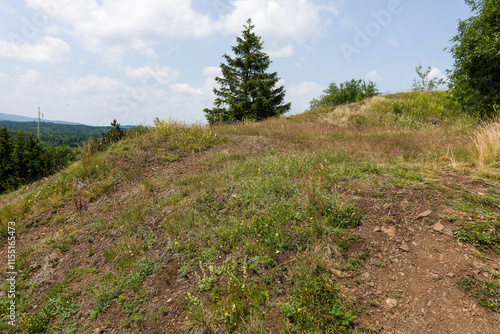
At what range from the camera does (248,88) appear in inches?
861

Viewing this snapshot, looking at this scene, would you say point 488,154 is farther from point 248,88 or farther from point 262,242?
point 248,88

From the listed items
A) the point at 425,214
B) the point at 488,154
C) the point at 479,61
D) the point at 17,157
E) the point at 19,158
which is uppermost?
the point at 479,61

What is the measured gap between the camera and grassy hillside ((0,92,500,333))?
2.80 metres

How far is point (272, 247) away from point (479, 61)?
1347 centimetres

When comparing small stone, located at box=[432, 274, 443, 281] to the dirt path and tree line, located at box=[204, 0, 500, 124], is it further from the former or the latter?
tree line, located at box=[204, 0, 500, 124]

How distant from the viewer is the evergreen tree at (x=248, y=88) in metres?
21.1

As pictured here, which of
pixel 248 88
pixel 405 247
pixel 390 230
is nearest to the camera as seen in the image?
pixel 405 247

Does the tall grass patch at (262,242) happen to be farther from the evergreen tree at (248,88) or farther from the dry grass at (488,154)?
the evergreen tree at (248,88)

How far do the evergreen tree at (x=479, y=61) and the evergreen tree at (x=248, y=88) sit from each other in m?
12.3

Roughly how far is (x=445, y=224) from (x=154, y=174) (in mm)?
7149

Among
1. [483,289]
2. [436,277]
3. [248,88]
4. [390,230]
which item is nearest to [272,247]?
[390,230]

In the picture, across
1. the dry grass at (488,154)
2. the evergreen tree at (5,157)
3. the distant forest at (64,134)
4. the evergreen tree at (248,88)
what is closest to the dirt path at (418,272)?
the dry grass at (488,154)

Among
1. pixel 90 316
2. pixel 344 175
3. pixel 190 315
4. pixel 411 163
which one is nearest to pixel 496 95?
pixel 411 163

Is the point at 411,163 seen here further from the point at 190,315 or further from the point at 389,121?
the point at 389,121
